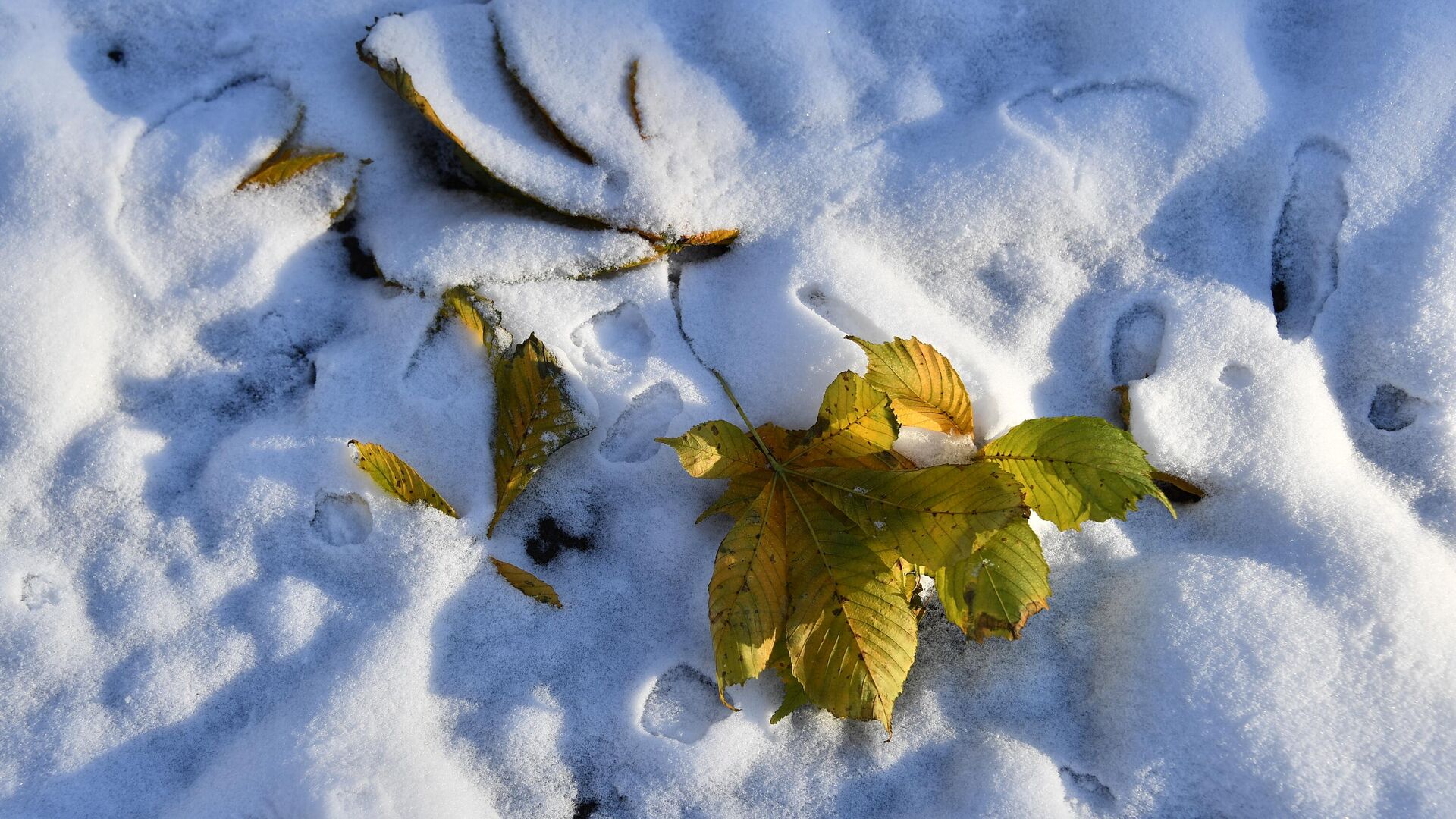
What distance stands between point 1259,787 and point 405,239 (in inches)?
59.0

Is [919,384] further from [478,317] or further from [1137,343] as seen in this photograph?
[478,317]

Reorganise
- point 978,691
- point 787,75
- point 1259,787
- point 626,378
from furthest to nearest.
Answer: point 787,75 → point 626,378 → point 978,691 → point 1259,787

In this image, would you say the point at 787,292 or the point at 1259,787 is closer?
the point at 1259,787

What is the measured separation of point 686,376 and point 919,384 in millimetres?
366

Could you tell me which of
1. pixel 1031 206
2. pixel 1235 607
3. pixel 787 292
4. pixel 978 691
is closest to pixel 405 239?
pixel 787 292

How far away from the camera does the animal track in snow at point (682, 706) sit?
52.2 inches

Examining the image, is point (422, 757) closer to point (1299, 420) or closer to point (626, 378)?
point (626, 378)

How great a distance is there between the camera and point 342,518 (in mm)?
1411

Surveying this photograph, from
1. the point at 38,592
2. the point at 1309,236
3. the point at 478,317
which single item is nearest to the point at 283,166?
the point at 478,317

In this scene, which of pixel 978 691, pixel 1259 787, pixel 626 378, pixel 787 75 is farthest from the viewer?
pixel 787 75

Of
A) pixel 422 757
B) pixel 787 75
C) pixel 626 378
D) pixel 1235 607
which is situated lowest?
pixel 422 757

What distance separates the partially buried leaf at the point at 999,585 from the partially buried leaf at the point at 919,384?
0.20 metres

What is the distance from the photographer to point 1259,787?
1.24 metres

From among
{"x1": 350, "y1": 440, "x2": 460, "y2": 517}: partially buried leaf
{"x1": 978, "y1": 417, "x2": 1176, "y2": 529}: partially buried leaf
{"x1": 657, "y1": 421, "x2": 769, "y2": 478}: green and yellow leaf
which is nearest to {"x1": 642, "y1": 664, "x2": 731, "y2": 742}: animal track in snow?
{"x1": 657, "y1": 421, "x2": 769, "y2": 478}: green and yellow leaf
